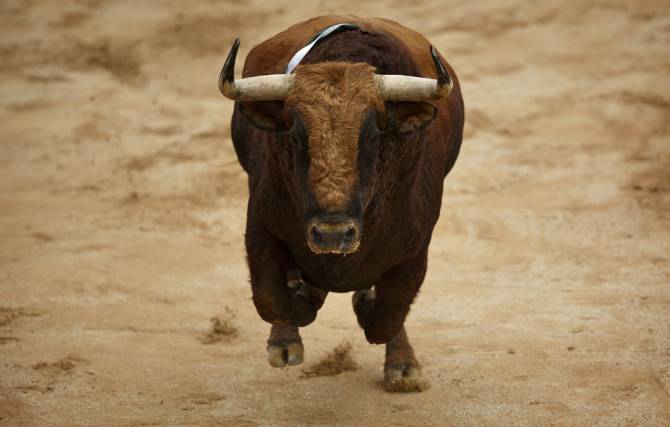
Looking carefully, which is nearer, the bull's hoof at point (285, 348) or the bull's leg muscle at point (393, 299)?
the bull's leg muscle at point (393, 299)

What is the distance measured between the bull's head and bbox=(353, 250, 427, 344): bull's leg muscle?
915 mm

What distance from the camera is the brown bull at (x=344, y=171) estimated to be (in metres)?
4.72

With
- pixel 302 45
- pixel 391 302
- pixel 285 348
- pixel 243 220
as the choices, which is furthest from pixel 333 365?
pixel 243 220

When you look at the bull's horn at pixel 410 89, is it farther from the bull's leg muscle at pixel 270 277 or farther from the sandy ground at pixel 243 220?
the sandy ground at pixel 243 220

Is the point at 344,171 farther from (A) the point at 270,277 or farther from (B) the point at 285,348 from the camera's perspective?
(B) the point at 285,348

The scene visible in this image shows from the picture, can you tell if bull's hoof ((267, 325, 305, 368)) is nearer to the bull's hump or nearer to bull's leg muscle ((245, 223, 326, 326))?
bull's leg muscle ((245, 223, 326, 326))

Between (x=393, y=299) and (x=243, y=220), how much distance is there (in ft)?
14.1

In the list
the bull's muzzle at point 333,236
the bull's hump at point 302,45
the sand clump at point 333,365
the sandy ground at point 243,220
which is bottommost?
the sandy ground at point 243,220

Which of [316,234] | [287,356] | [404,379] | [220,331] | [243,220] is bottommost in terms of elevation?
[243,220]

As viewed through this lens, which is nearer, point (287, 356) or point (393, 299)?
point (393, 299)

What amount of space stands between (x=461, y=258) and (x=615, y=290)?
56.2 inches

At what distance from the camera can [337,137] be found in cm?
471

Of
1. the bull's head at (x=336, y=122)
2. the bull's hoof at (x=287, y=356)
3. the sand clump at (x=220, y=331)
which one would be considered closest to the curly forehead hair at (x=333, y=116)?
the bull's head at (x=336, y=122)

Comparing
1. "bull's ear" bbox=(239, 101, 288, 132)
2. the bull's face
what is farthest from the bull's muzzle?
"bull's ear" bbox=(239, 101, 288, 132)
